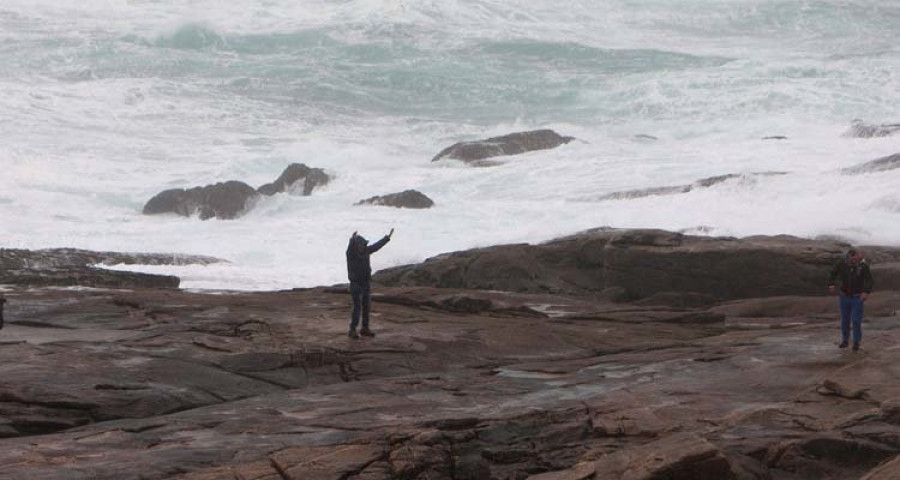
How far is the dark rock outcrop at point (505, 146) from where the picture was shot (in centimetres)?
3366

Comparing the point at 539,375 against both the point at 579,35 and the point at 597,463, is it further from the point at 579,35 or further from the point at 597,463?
the point at 579,35

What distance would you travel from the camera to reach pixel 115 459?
9023mm

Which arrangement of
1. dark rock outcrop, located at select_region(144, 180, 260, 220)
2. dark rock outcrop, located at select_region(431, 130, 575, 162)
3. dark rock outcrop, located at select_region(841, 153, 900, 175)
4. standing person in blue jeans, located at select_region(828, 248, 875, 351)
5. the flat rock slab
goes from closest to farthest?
the flat rock slab, standing person in blue jeans, located at select_region(828, 248, 875, 351), dark rock outcrop, located at select_region(841, 153, 900, 175), dark rock outcrop, located at select_region(144, 180, 260, 220), dark rock outcrop, located at select_region(431, 130, 575, 162)

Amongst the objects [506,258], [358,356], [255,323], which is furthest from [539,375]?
[506,258]

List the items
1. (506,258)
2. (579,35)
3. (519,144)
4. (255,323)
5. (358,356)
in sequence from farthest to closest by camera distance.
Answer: (579,35), (519,144), (506,258), (255,323), (358,356)

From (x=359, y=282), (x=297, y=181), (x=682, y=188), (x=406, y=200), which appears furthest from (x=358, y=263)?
(x=297, y=181)

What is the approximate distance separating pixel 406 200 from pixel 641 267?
10.4 meters

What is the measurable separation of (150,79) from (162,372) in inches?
1398

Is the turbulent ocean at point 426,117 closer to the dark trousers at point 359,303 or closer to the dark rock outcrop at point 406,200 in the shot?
the dark rock outcrop at point 406,200

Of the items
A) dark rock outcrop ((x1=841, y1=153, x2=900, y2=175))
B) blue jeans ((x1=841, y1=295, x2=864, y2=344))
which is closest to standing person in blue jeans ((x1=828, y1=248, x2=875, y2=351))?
blue jeans ((x1=841, y1=295, x2=864, y2=344))

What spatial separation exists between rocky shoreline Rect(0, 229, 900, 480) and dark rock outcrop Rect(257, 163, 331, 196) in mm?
13709

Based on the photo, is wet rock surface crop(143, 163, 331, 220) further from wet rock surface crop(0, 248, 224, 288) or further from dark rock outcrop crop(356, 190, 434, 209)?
wet rock surface crop(0, 248, 224, 288)

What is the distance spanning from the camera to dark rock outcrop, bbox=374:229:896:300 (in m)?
16.5

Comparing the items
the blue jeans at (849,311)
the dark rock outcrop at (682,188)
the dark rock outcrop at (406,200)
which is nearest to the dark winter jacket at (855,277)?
the blue jeans at (849,311)
